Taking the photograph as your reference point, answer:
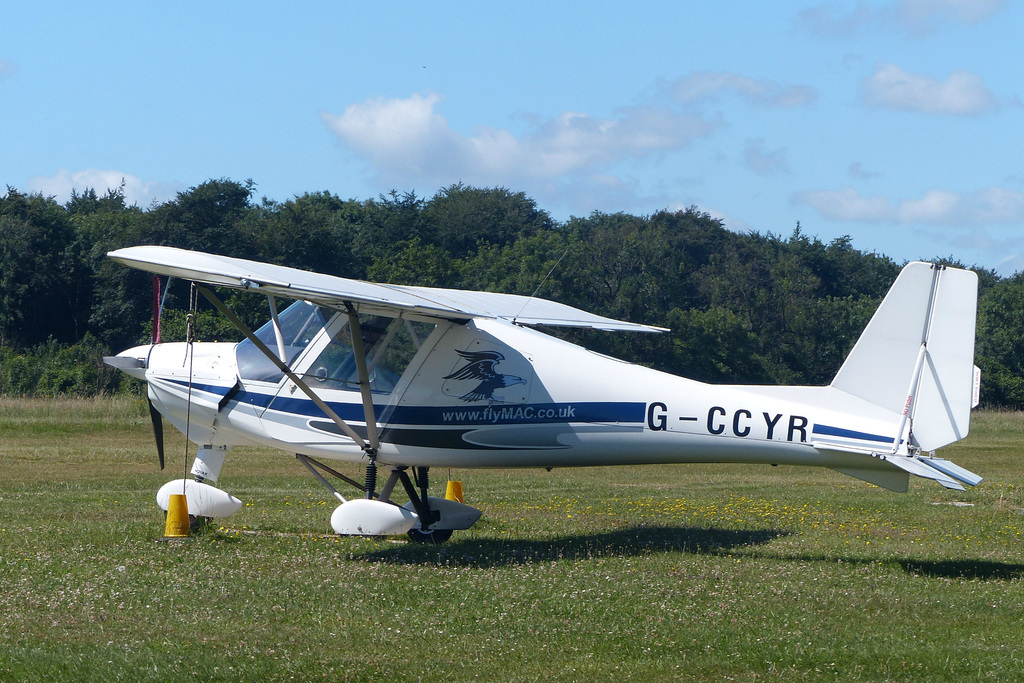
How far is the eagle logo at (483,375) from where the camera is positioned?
1043 cm

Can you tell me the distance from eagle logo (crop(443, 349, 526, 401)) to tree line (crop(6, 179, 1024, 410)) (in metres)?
23.5

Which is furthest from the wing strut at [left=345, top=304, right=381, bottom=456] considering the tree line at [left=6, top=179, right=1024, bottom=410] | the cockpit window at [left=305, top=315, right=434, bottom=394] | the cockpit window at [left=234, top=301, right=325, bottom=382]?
the tree line at [left=6, top=179, right=1024, bottom=410]

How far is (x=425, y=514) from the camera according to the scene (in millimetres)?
11039

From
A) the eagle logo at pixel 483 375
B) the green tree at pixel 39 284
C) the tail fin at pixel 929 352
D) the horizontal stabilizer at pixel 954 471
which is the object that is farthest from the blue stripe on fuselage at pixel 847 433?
the green tree at pixel 39 284

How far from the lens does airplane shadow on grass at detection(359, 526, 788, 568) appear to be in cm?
1015

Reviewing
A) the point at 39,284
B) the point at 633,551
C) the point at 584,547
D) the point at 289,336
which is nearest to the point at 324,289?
the point at 289,336

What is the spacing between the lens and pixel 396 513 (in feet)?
33.1

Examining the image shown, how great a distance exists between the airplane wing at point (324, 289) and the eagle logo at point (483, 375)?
0.42 m

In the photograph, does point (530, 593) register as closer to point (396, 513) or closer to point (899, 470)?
point (396, 513)

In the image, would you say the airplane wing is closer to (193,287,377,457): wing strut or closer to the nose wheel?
(193,287,377,457): wing strut

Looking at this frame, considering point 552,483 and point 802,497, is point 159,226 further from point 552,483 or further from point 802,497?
point 802,497

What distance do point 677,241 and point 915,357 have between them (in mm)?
59858

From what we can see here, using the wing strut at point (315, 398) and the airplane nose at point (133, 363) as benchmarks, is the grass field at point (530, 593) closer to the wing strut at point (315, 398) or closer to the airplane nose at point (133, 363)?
the wing strut at point (315, 398)

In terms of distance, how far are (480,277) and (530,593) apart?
4306 centimetres
